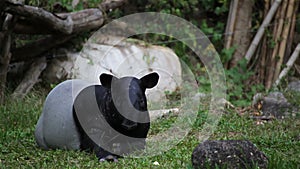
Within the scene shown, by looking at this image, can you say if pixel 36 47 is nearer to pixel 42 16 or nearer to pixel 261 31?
pixel 42 16

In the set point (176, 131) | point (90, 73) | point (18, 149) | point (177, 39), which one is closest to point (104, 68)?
point (90, 73)

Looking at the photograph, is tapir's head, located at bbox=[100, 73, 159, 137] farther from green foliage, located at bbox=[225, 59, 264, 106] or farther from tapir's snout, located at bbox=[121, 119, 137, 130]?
green foliage, located at bbox=[225, 59, 264, 106]

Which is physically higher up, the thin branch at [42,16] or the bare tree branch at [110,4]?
the bare tree branch at [110,4]

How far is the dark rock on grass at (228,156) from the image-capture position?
3561 mm

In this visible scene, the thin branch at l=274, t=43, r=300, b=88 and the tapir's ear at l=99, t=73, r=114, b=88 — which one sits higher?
the tapir's ear at l=99, t=73, r=114, b=88

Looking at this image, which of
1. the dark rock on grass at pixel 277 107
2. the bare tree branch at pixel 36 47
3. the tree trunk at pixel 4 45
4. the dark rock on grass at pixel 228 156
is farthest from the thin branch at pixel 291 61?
the dark rock on grass at pixel 228 156

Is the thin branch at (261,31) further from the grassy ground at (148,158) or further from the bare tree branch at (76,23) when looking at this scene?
the grassy ground at (148,158)

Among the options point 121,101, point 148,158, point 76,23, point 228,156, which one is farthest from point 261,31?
point 228,156

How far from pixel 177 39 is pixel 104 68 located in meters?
1.95

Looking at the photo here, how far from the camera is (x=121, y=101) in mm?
4258

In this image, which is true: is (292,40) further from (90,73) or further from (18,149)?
(18,149)

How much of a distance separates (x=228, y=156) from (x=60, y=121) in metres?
1.83

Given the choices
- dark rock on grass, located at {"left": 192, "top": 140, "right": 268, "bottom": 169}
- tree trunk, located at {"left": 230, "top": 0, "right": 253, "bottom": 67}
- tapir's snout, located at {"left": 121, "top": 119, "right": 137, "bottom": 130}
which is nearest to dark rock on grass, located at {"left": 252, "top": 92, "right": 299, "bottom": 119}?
tree trunk, located at {"left": 230, "top": 0, "right": 253, "bottom": 67}

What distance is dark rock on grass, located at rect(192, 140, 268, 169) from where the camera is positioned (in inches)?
140
